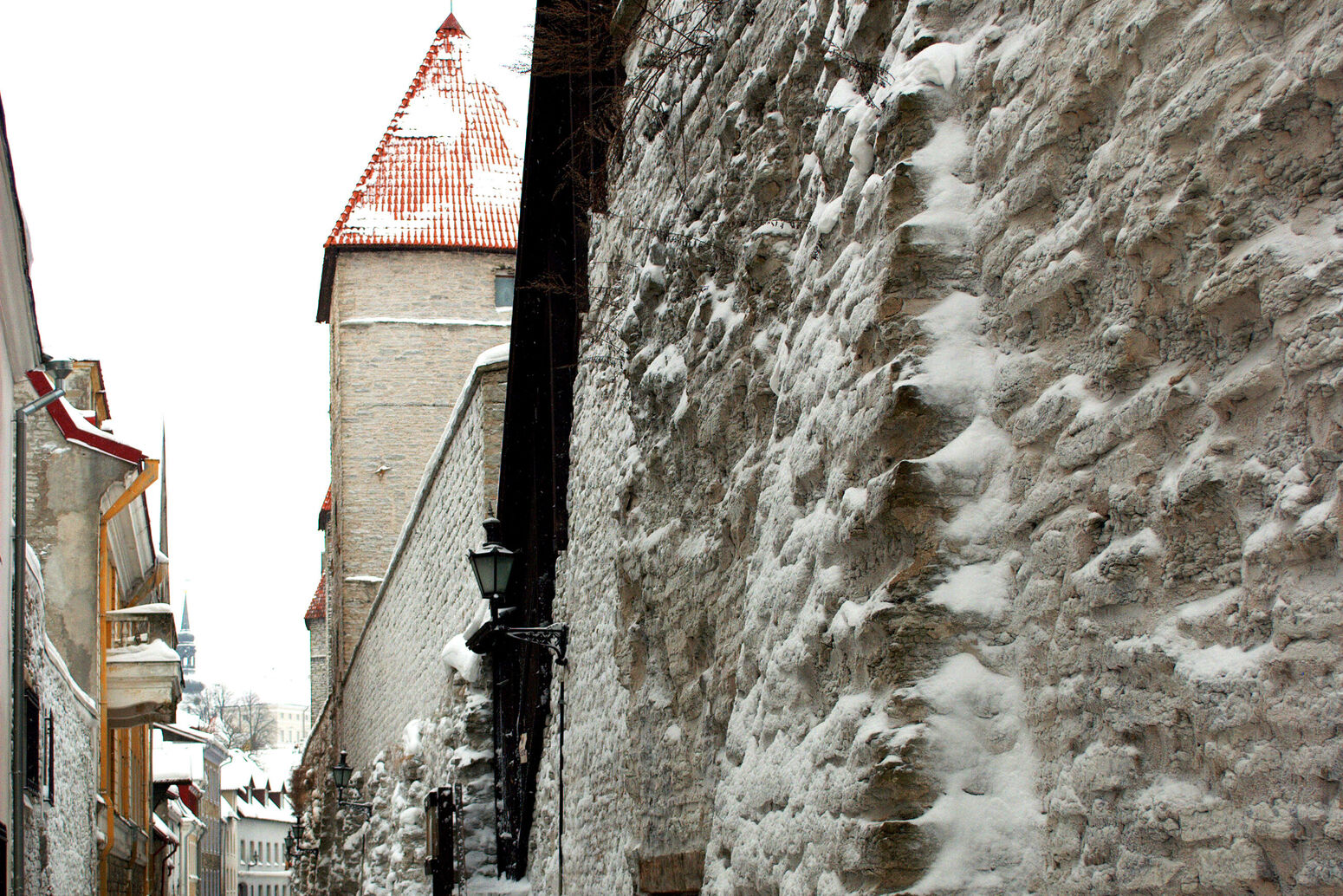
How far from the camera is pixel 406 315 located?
77.8 ft

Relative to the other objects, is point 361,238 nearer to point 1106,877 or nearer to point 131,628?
point 131,628

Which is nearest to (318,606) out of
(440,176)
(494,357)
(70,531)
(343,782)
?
(440,176)

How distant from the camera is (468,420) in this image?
1020 centimetres

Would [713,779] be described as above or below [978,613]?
below

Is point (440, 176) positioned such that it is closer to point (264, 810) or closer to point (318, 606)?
point (318, 606)

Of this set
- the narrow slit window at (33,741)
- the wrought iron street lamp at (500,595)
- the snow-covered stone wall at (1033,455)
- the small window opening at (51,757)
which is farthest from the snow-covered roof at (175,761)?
the snow-covered stone wall at (1033,455)

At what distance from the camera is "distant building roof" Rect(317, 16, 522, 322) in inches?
930

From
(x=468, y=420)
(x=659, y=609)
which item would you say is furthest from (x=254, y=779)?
(x=659, y=609)

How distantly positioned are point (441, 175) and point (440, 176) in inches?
1.1

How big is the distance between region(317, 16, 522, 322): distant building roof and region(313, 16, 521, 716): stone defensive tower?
0.03 metres

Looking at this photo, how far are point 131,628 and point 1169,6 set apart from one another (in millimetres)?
15731

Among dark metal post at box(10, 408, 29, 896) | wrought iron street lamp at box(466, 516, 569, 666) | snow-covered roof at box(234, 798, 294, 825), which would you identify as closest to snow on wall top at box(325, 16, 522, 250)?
dark metal post at box(10, 408, 29, 896)

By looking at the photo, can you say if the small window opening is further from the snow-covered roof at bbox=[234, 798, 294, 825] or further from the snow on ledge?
the snow-covered roof at bbox=[234, 798, 294, 825]

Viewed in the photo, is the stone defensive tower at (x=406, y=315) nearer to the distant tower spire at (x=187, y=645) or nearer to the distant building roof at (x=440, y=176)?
the distant building roof at (x=440, y=176)
